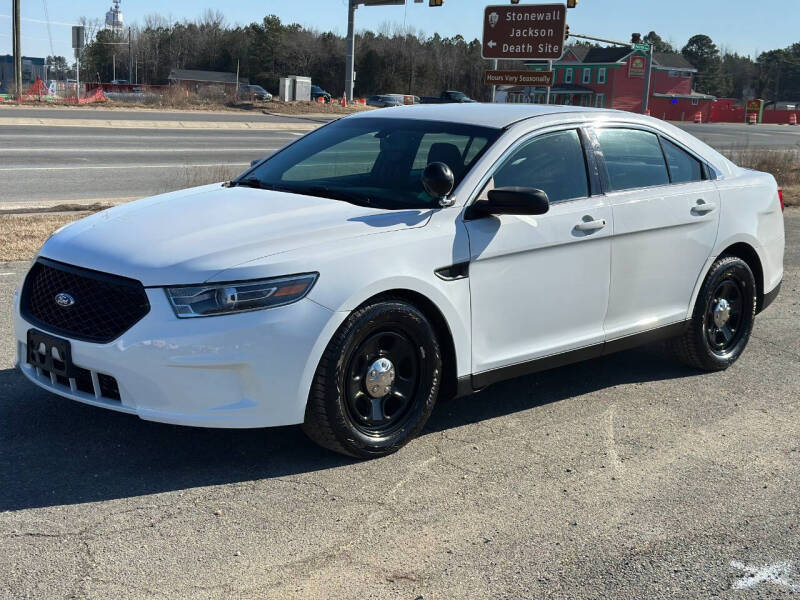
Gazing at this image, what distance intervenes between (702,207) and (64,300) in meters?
3.82

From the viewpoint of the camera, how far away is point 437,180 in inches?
185

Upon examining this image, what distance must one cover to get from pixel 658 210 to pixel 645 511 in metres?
2.17

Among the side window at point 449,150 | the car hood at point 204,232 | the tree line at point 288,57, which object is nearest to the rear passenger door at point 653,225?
the side window at point 449,150

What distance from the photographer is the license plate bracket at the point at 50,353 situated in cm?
421

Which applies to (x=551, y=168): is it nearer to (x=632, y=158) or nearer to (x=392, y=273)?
(x=632, y=158)

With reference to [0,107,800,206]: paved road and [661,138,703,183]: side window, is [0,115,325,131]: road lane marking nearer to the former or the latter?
[0,107,800,206]: paved road

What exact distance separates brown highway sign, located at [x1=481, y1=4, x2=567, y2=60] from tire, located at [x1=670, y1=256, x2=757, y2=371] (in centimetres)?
1737

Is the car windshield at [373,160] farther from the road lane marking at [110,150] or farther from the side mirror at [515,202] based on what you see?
the road lane marking at [110,150]

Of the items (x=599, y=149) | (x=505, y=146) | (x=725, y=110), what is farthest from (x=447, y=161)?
(x=725, y=110)

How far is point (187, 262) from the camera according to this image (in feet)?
13.3

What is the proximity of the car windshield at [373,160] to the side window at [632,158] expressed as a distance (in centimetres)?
82

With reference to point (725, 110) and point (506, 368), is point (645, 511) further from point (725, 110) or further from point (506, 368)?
point (725, 110)

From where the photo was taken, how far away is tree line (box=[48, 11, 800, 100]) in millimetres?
103875

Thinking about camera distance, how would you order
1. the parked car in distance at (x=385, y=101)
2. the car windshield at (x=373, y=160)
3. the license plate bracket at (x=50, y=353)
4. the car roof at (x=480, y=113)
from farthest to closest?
the parked car in distance at (x=385, y=101) → the car roof at (x=480, y=113) → the car windshield at (x=373, y=160) → the license plate bracket at (x=50, y=353)
